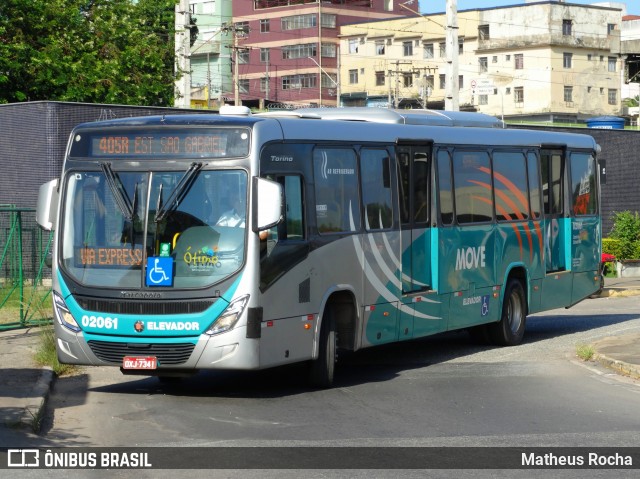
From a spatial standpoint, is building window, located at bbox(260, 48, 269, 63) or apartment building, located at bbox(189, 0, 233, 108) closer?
apartment building, located at bbox(189, 0, 233, 108)

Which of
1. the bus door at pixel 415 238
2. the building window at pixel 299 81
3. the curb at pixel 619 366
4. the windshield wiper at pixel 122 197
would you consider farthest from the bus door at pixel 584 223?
the building window at pixel 299 81

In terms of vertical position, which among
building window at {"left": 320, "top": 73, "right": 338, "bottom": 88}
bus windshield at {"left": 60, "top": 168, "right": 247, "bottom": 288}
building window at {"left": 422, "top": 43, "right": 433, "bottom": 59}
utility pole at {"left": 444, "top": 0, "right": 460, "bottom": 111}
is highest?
building window at {"left": 422, "top": 43, "right": 433, "bottom": 59}

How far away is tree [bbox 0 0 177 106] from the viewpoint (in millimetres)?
37500

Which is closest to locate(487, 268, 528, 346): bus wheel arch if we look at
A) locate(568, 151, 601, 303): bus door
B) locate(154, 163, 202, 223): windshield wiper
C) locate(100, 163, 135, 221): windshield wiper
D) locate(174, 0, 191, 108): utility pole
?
locate(568, 151, 601, 303): bus door

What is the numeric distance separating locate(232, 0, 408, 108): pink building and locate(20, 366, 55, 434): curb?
88447 millimetres

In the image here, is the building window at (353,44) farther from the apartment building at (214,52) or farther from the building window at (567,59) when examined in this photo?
the building window at (567,59)

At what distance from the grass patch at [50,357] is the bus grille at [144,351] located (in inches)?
82.0

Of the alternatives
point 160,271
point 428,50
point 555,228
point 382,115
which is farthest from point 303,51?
point 160,271

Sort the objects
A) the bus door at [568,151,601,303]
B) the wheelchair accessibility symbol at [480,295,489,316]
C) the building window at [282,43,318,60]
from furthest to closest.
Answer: the building window at [282,43,318,60] → the bus door at [568,151,601,303] → the wheelchair accessibility symbol at [480,295,489,316]

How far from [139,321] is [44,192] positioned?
2.04 meters

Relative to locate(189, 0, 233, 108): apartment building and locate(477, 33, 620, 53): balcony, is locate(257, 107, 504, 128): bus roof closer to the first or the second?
locate(477, 33, 620, 53): balcony

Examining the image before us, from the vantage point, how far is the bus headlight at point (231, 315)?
1232 centimetres

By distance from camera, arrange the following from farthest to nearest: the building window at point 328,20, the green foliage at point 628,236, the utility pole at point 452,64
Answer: the building window at point 328,20 → the green foliage at point 628,236 → the utility pole at point 452,64

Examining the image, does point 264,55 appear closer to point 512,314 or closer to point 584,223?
point 584,223
